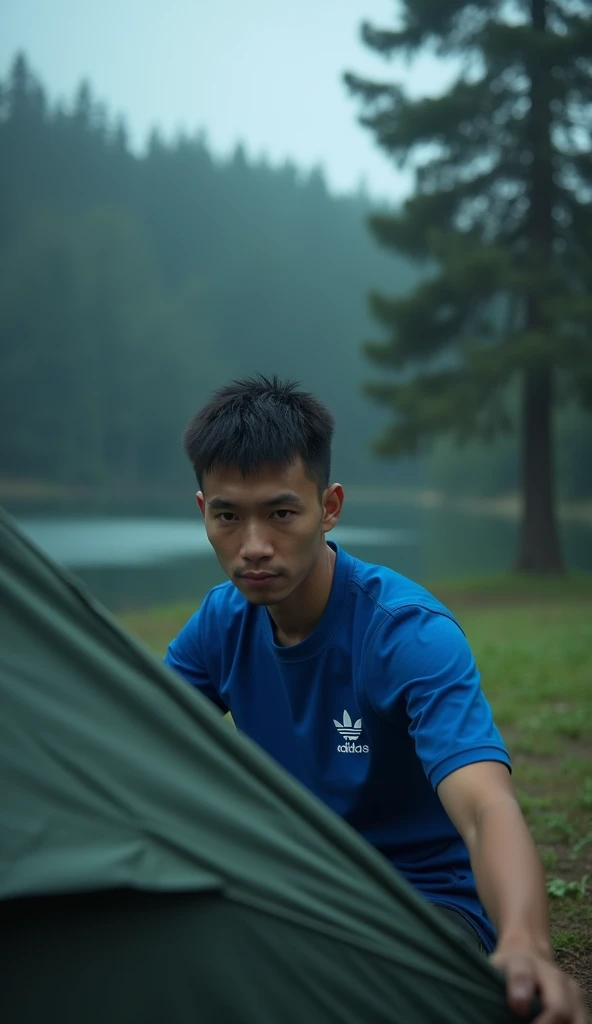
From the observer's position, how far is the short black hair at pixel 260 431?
1.91m

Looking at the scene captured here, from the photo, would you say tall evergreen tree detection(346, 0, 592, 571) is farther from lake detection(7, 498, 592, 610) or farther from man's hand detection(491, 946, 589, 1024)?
man's hand detection(491, 946, 589, 1024)

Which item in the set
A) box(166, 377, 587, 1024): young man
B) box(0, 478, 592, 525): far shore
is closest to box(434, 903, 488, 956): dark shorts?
box(166, 377, 587, 1024): young man

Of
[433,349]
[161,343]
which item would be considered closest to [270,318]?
[161,343]

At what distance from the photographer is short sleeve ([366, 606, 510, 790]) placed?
1.65 meters

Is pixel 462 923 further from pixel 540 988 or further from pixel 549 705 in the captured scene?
pixel 549 705

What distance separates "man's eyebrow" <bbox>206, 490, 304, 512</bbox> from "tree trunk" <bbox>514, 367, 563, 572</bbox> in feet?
44.9

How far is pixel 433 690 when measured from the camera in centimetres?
172

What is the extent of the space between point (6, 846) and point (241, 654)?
0.74 meters

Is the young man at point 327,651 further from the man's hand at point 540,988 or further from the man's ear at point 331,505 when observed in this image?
the man's hand at point 540,988

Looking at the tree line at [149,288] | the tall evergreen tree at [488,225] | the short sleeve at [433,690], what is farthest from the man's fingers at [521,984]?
the tree line at [149,288]

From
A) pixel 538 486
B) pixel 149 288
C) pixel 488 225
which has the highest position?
pixel 149 288

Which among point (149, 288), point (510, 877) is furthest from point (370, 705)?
point (149, 288)

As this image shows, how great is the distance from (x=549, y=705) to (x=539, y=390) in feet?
32.5

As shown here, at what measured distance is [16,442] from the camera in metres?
54.4
